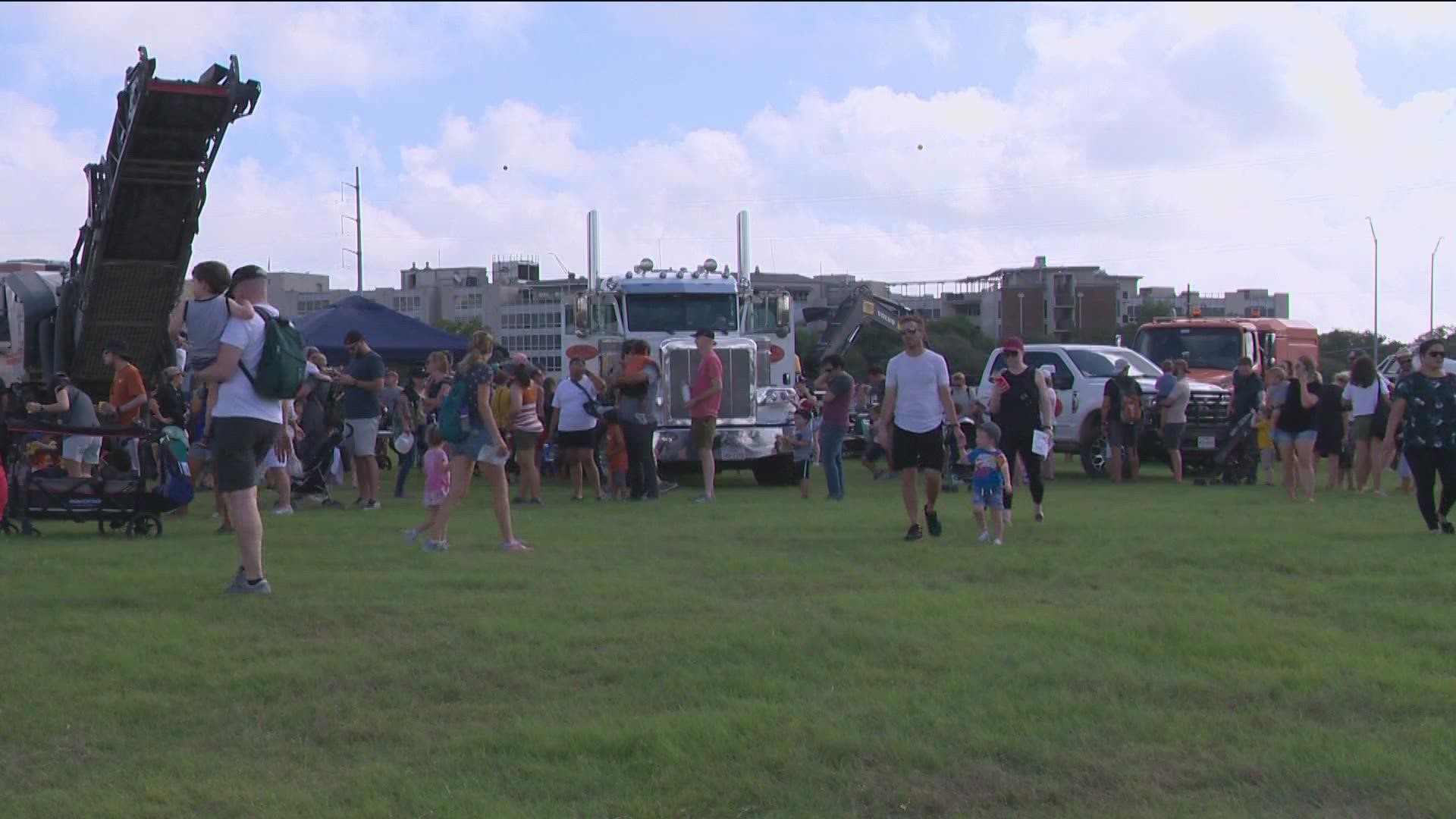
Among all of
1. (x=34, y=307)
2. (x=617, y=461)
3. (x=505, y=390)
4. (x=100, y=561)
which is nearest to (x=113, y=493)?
(x=100, y=561)

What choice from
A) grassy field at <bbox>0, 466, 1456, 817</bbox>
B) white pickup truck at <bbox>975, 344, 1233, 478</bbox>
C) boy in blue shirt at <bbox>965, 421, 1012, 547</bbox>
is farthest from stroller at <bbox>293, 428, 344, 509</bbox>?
white pickup truck at <bbox>975, 344, 1233, 478</bbox>

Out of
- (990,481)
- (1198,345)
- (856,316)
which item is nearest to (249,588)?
(990,481)

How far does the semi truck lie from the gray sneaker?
1142cm

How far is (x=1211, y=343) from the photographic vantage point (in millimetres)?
27875

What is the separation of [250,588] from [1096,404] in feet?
51.7

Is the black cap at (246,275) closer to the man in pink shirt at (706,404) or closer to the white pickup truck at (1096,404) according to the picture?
the man in pink shirt at (706,404)

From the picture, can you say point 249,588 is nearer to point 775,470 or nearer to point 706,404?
point 706,404

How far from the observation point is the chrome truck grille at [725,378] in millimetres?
20625

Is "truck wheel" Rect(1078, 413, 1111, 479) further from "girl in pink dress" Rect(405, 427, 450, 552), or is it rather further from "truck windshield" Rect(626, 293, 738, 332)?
"girl in pink dress" Rect(405, 427, 450, 552)

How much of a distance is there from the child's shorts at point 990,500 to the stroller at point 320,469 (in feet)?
23.8

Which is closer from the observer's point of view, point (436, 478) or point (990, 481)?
point (990, 481)

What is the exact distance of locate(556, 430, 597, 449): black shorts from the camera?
59.1ft

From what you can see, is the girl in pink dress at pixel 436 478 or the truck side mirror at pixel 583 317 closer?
the girl in pink dress at pixel 436 478

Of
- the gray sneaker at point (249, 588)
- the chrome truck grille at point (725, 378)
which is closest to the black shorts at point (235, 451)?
the gray sneaker at point (249, 588)
